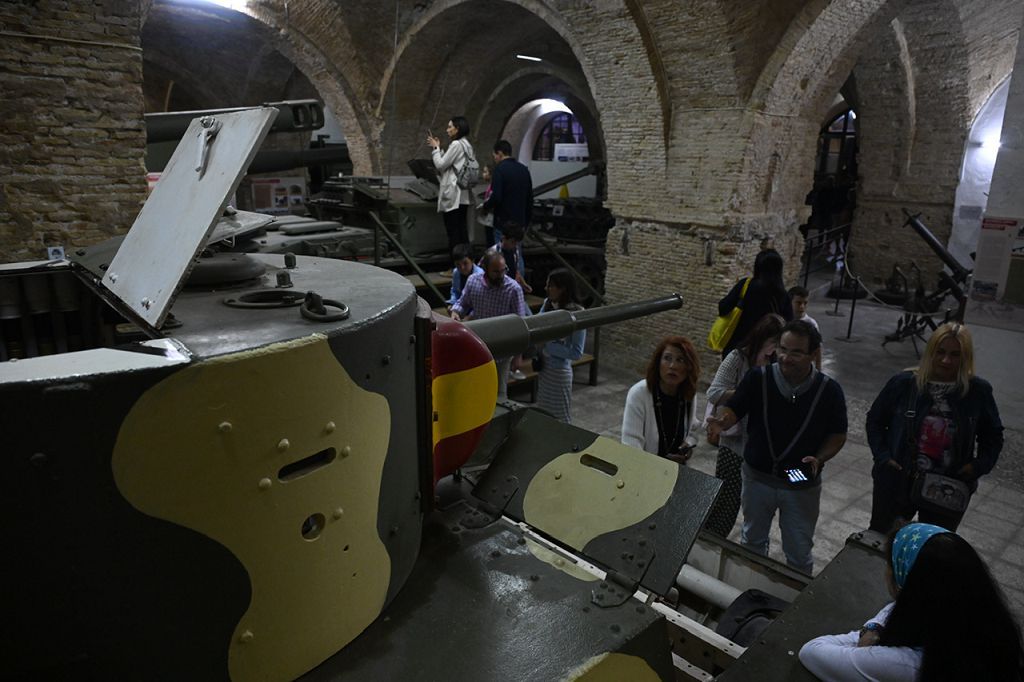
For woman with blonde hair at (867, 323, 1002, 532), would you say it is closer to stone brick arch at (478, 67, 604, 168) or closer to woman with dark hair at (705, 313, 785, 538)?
woman with dark hair at (705, 313, 785, 538)

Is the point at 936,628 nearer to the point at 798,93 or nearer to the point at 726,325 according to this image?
the point at 726,325

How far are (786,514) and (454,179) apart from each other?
681 cm

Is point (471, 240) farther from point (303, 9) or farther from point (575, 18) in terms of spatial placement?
point (303, 9)

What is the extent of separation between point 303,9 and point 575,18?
5672 millimetres

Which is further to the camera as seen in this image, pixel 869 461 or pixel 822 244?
pixel 822 244

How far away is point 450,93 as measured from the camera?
1363cm

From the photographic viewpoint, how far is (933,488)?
3758mm

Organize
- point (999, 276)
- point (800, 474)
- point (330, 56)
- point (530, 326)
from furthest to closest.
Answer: point (330, 56) → point (999, 276) → point (800, 474) → point (530, 326)

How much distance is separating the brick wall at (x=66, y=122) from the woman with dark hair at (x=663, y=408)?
417cm

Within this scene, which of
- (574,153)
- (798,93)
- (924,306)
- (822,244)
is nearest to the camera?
(798,93)

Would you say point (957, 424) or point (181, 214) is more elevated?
point (181, 214)

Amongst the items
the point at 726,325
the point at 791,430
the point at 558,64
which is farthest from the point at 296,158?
the point at 791,430

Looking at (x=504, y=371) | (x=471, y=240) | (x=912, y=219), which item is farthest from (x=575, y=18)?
(x=912, y=219)

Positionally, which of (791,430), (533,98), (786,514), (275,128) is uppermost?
(533,98)
